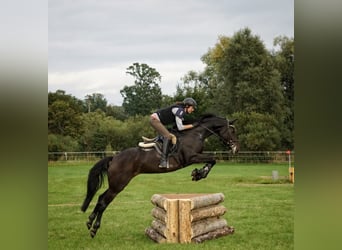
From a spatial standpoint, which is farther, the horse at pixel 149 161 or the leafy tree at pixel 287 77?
the leafy tree at pixel 287 77

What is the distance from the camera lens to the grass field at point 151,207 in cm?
645

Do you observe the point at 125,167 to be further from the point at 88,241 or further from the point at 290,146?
the point at 290,146

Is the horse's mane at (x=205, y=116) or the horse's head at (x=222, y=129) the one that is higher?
the horse's mane at (x=205, y=116)

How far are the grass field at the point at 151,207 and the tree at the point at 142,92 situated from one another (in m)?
1.00

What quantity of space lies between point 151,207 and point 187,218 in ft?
2.60

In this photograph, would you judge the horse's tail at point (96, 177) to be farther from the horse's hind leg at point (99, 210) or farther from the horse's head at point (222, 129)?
the horse's head at point (222, 129)

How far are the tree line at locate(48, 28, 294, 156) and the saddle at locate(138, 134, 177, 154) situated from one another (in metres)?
0.22

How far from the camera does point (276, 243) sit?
642 centimetres

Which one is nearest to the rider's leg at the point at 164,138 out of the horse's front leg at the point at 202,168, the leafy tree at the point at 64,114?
the horse's front leg at the point at 202,168

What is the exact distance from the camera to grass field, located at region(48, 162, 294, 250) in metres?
6.45

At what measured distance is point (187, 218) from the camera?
6125 millimetres

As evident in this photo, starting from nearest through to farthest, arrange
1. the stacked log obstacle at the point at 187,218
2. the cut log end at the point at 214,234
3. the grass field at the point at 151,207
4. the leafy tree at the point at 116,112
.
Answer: the stacked log obstacle at the point at 187,218 → the cut log end at the point at 214,234 → the grass field at the point at 151,207 → the leafy tree at the point at 116,112

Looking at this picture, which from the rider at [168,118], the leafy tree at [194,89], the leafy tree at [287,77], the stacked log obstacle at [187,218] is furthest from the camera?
the leafy tree at [287,77]

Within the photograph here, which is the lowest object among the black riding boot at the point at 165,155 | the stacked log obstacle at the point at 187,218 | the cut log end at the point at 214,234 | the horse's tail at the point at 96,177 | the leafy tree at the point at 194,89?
the cut log end at the point at 214,234
